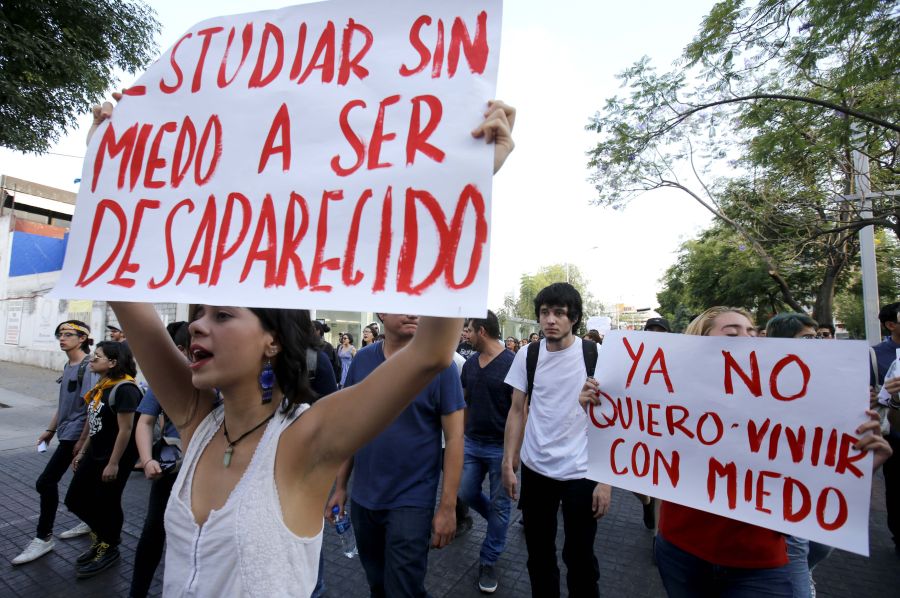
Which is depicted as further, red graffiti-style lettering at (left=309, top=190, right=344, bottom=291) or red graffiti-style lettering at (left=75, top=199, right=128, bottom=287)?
red graffiti-style lettering at (left=75, top=199, right=128, bottom=287)

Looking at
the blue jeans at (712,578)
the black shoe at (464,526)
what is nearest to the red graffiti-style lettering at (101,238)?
the blue jeans at (712,578)

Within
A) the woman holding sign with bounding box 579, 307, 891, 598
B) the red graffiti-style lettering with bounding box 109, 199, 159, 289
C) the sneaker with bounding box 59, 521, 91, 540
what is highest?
the red graffiti-style lettering with bounding box 109, 199, 159, 289

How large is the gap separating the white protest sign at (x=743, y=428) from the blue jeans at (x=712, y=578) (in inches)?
8.8

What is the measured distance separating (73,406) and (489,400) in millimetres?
3530

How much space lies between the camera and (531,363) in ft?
10.5

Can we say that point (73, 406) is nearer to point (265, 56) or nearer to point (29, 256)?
point (265, 56)

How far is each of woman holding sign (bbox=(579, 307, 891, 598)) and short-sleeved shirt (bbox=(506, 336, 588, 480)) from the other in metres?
0.77

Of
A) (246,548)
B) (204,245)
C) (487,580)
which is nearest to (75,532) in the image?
(487,580)

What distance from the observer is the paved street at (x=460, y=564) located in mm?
3396

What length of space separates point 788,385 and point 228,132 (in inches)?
81.4

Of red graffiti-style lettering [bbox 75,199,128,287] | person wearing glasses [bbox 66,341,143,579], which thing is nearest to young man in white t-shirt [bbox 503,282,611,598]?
red graffiti-style lettering [bbox 75,199,128,287]

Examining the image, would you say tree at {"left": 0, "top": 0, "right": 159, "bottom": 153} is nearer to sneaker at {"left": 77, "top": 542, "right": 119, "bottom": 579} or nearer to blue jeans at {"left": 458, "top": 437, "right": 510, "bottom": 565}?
sneaker at {"left": 77, "top": 542, "right": 119, "bottom": 579}

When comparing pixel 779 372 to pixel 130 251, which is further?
pixel 779 372

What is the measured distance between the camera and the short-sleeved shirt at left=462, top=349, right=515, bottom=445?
3924 mm
